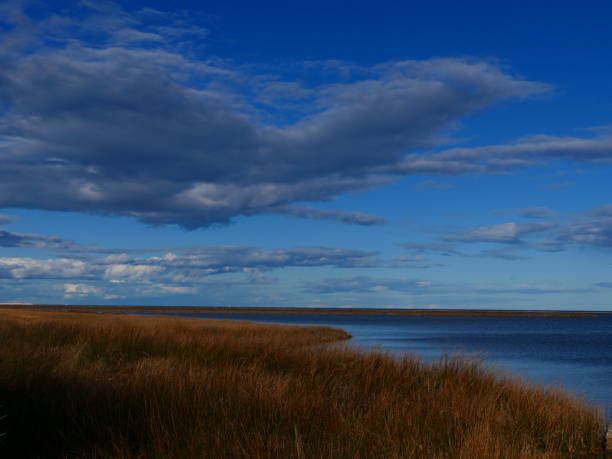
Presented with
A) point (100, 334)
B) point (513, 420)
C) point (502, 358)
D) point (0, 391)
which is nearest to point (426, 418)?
point (513, 420)

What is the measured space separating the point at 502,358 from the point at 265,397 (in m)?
29.4

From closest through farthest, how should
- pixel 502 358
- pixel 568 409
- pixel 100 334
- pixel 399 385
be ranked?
pixel 568 409
pixel 399 385
pixel 100 334
pixel 502 358

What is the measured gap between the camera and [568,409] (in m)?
11.4

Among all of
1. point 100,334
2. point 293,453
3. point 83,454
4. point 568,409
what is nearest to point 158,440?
point 83,454

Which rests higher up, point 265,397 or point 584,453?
point 265,397

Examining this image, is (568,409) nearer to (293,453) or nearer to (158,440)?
(293,453)

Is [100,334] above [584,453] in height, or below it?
above

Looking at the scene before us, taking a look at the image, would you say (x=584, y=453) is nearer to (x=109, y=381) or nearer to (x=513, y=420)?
(x=513, y=420)

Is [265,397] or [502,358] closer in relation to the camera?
[265,397]

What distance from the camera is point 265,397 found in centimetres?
920

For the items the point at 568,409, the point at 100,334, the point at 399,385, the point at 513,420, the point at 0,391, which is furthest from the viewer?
the point at 100,334

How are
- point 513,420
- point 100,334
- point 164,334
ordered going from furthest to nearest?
point 164,334, point 100,334, point 513,420

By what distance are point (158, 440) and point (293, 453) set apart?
5.47 ft

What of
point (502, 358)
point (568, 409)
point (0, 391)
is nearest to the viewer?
point (0, 391)
